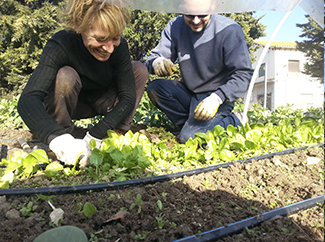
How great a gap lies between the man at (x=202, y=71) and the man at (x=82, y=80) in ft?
1.06

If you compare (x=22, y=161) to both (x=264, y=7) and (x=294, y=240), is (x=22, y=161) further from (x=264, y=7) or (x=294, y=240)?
(x=264, y=7)

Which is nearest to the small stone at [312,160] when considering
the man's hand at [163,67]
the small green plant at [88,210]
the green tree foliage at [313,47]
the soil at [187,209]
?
the soil at [187,209]

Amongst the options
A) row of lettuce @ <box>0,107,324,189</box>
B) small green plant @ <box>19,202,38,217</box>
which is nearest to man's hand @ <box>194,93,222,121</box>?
row of lettuce @ <box>0,107,324,189</box>

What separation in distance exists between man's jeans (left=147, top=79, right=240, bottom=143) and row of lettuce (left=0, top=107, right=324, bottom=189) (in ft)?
0.83

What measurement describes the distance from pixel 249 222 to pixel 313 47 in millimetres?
688

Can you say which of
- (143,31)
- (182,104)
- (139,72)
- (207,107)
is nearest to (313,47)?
(207,107)

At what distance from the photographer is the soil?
888mm

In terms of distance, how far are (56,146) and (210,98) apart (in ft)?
3.86

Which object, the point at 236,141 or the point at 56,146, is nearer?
the point at 56,146

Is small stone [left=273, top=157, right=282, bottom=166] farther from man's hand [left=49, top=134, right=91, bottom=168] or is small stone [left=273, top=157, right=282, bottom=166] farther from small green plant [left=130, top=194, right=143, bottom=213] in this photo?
man's hand [left=49, top=134, right=91, bottom=168]

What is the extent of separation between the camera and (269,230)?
0.92 meters

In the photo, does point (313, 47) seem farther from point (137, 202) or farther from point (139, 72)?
point (139, 72)

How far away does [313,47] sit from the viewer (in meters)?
0.98

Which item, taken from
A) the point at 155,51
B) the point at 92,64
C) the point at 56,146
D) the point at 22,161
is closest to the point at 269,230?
the point at 56,146
